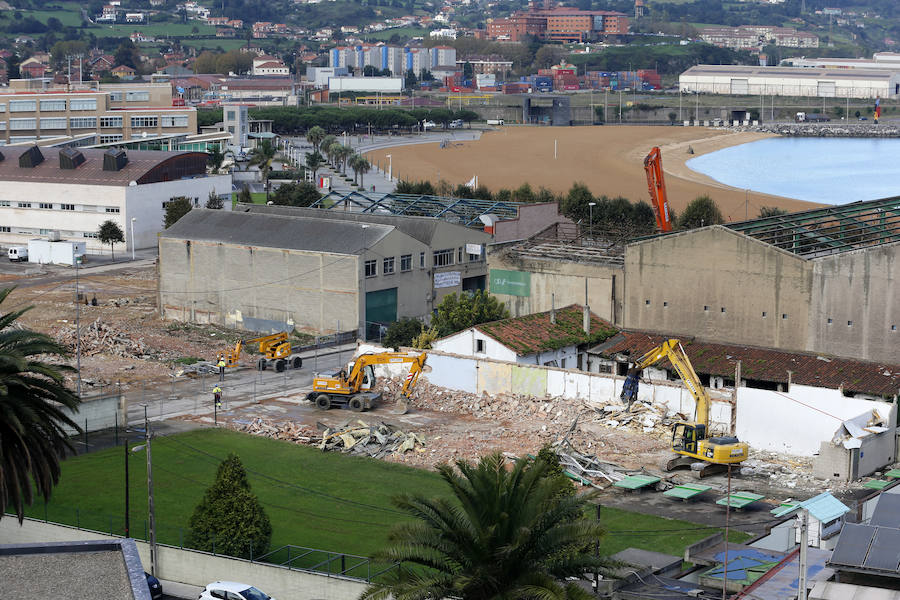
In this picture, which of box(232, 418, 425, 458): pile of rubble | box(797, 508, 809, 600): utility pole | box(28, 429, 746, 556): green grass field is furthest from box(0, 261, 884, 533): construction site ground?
box(797, 508, 809, 600): utility pole

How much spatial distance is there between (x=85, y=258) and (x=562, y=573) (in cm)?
6904

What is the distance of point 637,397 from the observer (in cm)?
4403

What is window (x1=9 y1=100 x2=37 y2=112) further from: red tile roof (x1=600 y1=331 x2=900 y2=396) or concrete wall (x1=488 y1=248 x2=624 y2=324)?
red tile roof (x1=600 y1=331 x2=900 y2=396)

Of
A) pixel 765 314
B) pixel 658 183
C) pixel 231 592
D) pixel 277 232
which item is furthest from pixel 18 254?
pixel 231 592

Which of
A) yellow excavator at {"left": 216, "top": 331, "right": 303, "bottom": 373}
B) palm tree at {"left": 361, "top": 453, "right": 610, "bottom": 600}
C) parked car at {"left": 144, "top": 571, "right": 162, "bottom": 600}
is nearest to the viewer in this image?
palm tree at {"left": 361, "top": 453, "right": 610, "bottom": 600}

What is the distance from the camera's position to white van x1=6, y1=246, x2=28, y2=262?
84188mm

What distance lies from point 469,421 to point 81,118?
90450mm

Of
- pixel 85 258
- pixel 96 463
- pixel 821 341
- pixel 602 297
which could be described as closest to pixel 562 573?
pixel 96 463

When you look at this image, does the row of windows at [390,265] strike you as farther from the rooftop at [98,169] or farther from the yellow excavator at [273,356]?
the rooftop at [98,169]

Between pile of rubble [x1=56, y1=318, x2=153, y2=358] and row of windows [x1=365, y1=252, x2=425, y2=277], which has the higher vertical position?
row of windows [x1=365, y1=252, x2=425, y2=277]

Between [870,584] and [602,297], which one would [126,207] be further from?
[870,584]

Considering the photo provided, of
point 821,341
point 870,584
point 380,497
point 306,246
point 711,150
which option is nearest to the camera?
point 870,584

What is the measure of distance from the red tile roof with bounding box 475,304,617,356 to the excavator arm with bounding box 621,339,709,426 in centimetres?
557

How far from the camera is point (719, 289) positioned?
49.9 metres
